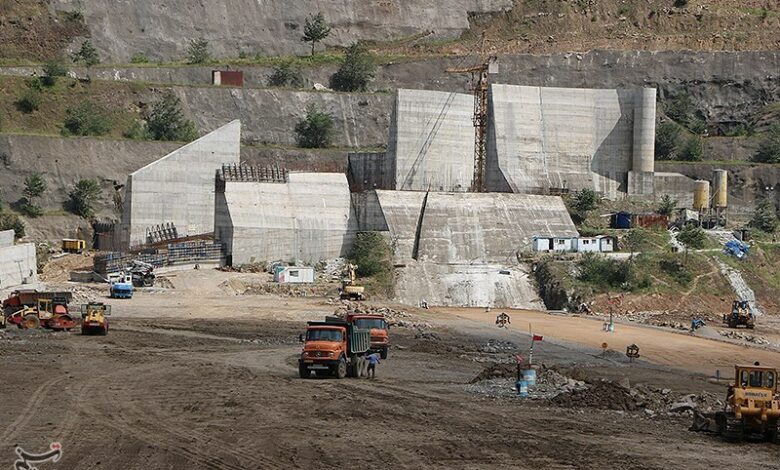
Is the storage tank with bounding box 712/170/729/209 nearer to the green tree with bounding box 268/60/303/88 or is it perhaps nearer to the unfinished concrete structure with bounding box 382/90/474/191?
the unfinished concrete structure with bounding box 382/90/474/191

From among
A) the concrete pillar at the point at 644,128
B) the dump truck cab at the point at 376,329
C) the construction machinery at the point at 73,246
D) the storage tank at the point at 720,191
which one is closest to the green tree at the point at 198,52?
the construction machinery at the point at 73,246

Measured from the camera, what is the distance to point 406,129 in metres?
95.0

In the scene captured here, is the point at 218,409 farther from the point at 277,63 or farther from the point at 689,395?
the point at 277,63

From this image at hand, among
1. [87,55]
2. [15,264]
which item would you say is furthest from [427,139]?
[87,55]

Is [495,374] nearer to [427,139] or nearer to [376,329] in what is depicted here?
[376,329]

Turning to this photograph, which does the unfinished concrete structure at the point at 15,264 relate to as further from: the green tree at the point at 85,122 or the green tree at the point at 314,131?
the green tree at the point at 314,131

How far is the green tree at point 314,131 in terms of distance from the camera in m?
112

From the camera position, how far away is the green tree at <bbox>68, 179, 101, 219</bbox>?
95188mm

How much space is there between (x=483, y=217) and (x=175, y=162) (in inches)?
842

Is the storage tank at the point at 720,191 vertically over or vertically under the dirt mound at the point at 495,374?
over

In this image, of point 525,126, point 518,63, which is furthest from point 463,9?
point 525,126

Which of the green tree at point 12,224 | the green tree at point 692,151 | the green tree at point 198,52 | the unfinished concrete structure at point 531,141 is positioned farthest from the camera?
the green tree at point 198,52

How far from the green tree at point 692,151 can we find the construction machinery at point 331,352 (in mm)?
78268

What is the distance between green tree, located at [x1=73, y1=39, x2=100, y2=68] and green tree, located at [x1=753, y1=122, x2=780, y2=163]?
59.3 metres
